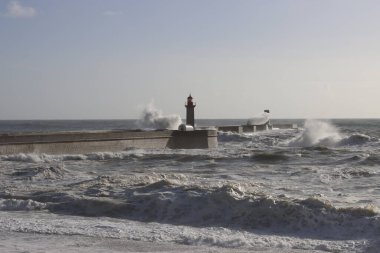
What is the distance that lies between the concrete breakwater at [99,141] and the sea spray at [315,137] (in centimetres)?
978

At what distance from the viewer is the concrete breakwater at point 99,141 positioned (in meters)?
19.2

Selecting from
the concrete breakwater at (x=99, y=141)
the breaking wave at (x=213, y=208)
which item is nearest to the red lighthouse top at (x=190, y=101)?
the concrete breakwater at (x=99, y=141)

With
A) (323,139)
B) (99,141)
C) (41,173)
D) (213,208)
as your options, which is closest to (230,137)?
(323,139)

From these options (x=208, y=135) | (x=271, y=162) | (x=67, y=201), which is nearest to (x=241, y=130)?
(x=208, y=135)

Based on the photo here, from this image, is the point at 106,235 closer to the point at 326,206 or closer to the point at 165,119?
the point at 326,206

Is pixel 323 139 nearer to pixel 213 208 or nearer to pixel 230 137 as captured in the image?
pixel 230 137

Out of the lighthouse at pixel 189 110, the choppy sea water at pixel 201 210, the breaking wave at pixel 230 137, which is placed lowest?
the choppy sea water at pixel 201 210

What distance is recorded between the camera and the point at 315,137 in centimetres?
3712

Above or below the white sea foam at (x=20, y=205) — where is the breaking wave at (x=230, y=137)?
above

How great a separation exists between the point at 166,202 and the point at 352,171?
27.1ft

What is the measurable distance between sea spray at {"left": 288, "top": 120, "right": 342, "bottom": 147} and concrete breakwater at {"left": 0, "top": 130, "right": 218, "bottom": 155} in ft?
32.1

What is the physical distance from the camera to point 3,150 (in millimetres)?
18578

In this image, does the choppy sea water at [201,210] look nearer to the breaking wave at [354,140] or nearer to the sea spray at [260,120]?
the breaking wave at [354,140]

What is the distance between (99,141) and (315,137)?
18.5 meters
